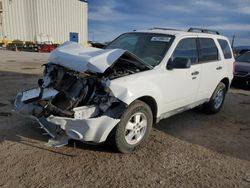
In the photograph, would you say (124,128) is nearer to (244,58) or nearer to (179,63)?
(179,63)

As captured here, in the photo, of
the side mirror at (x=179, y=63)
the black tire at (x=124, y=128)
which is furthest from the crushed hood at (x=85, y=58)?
the side mirror at (x=179, y=63)

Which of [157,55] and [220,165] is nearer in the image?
[220,165]

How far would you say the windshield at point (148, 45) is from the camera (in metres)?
4.42

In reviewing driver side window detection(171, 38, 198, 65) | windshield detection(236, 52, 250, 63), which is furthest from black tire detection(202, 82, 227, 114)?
windshield detection(236, 52, 250, 63)

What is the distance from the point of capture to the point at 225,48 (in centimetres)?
620

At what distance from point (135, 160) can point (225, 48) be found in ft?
12.7

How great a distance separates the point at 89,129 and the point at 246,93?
741 centimetres

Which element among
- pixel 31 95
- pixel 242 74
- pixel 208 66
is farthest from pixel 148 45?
pixel 242 74

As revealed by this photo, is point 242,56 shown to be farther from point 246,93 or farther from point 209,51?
point 209,51

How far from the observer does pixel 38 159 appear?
142 inches

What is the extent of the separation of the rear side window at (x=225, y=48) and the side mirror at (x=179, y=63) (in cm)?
224

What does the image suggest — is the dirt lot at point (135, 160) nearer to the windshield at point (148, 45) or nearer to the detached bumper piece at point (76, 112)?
the detached bumper piece at point (76, 112)

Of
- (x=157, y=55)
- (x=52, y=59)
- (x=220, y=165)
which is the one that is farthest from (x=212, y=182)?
(x=52, y=59)

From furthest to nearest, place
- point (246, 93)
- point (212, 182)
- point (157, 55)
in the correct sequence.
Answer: point (246, 93)
point (157, 55)
point (212, 182)
